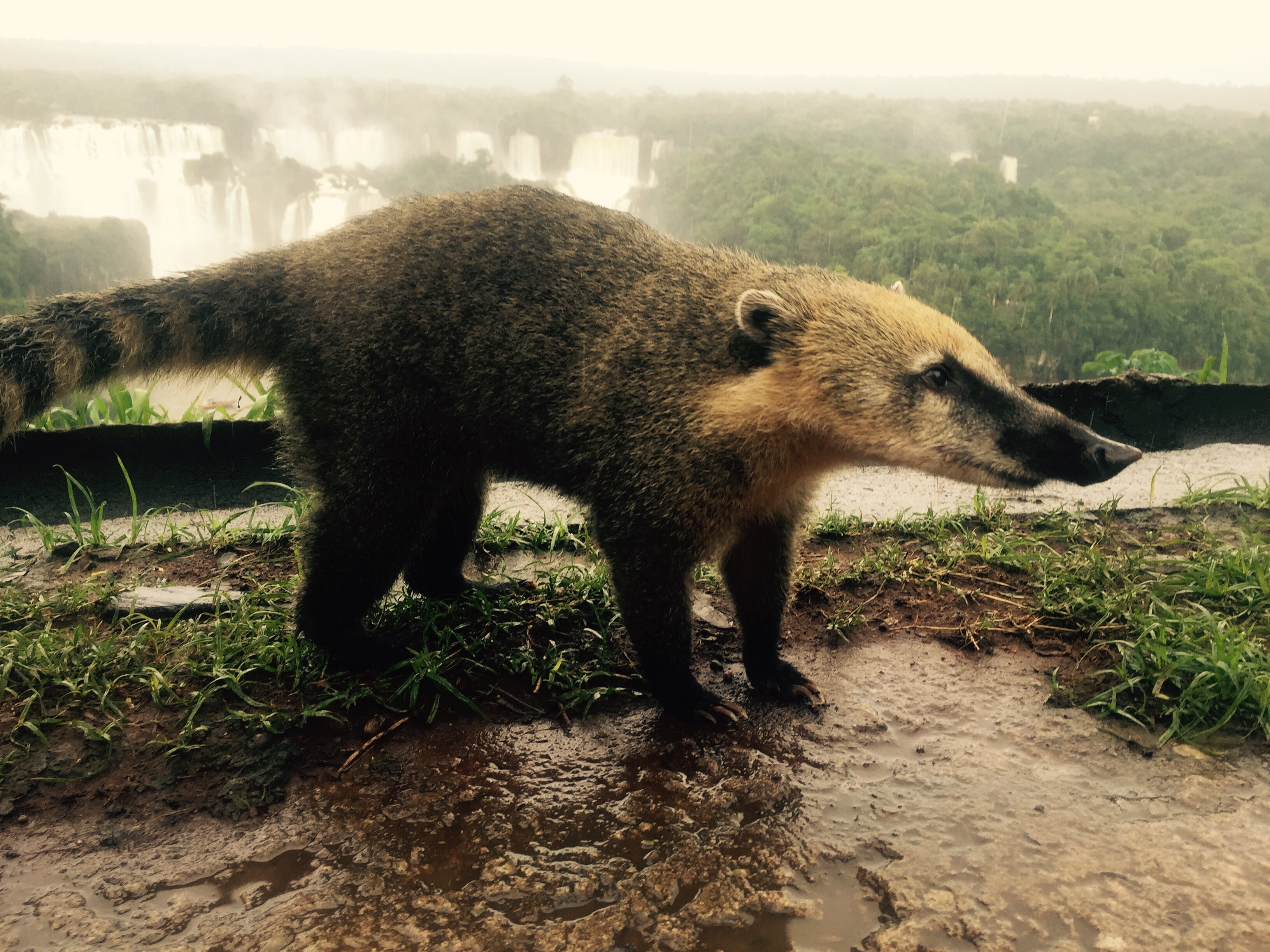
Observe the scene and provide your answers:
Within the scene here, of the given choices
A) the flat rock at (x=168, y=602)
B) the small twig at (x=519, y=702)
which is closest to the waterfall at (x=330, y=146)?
the flat rock at (x=168, y=602)

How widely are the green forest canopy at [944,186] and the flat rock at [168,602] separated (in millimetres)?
2308

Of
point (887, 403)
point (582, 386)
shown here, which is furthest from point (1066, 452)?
point (582, 386)

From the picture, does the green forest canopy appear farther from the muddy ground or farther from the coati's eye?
the muddy ground

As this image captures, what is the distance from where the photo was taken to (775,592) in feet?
9.16

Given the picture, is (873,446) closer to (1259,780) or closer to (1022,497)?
(1259,780)

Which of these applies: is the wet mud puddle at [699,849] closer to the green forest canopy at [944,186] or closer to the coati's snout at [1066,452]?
the coati's snout at [1066,452]

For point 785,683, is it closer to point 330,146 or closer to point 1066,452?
point 1066,452

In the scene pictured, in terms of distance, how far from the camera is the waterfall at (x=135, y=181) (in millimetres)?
3949

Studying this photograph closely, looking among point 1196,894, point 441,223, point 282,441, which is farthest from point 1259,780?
point 282,441

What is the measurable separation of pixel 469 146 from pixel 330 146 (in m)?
0.71

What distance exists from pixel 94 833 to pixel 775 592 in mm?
2040

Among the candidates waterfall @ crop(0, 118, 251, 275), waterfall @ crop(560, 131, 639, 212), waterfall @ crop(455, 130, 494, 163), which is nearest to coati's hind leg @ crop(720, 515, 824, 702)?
waterfall @ crop(560, 131, 639, 212)

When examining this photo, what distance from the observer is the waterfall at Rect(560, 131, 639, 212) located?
14.9ft

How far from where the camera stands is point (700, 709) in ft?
8.45
